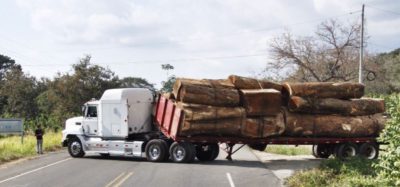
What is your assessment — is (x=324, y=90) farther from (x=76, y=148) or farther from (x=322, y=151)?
(x=76, y=148)

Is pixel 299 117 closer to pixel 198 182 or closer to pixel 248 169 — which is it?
pixel 248 169

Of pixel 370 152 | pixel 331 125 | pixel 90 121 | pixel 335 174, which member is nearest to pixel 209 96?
pixel 331 125

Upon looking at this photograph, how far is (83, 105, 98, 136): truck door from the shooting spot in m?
26.5

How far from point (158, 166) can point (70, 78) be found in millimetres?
35055

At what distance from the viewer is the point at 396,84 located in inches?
2589

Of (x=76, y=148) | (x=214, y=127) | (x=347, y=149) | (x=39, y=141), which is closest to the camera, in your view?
(x=214, y=127)

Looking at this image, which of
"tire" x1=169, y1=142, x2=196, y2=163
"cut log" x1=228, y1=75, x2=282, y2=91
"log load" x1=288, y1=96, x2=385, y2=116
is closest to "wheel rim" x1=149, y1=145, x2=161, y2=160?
"tire" x1=169, y1=142, x2=196, y2=163

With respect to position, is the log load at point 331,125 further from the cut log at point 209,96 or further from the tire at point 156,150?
the tire at point 156,150

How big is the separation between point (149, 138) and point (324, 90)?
7.75 m

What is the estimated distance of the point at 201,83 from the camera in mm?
23359

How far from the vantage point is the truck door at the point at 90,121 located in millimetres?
26453

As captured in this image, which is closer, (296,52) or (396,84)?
(296,52)

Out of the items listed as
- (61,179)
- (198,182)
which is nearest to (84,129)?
(61,179)

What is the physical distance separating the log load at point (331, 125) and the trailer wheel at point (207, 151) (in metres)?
3.14
